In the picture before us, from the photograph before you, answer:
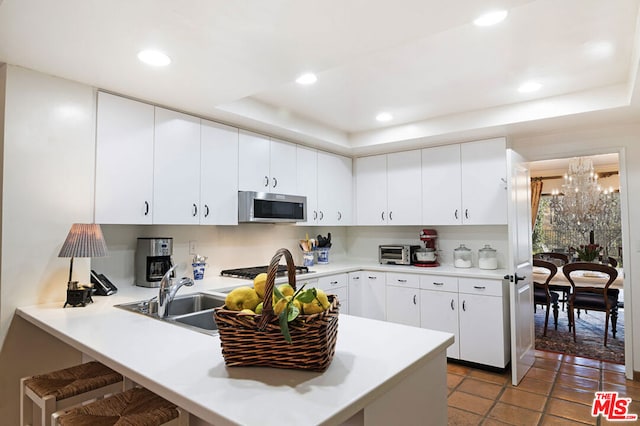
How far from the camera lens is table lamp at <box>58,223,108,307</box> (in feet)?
6.59

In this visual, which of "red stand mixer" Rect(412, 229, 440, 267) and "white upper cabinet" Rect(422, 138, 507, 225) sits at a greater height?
"white upper cabinet" Rect(422, 138, 507, 225)

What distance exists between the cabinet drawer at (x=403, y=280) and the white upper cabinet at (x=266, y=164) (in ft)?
4.49

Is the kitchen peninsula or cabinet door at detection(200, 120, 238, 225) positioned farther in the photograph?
cabinet door at detection(200, 120, 238, 225)

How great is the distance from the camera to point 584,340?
165 inches

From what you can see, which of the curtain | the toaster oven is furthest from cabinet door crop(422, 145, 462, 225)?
the curtain

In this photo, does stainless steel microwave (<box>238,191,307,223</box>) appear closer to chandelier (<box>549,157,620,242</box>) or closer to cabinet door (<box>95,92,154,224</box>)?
cabinet door (<box>95,92,154,224</box>)

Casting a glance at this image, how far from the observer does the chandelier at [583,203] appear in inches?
234

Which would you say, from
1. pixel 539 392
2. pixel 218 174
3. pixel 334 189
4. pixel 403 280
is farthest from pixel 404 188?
pixel 539 392

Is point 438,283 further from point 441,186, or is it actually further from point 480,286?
point 441,186

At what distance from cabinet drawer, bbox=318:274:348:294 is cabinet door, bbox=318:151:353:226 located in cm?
64

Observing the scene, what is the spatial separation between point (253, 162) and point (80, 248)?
1.63 metres

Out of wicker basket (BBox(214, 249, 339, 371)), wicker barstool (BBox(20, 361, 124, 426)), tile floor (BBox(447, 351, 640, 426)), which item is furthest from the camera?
tile floor (BBox(447, 351, 640, 426))

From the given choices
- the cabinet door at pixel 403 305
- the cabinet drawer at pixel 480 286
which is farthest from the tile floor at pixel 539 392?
the cabinet drawer at pixel 480 286

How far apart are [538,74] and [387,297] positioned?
2.44 metres
